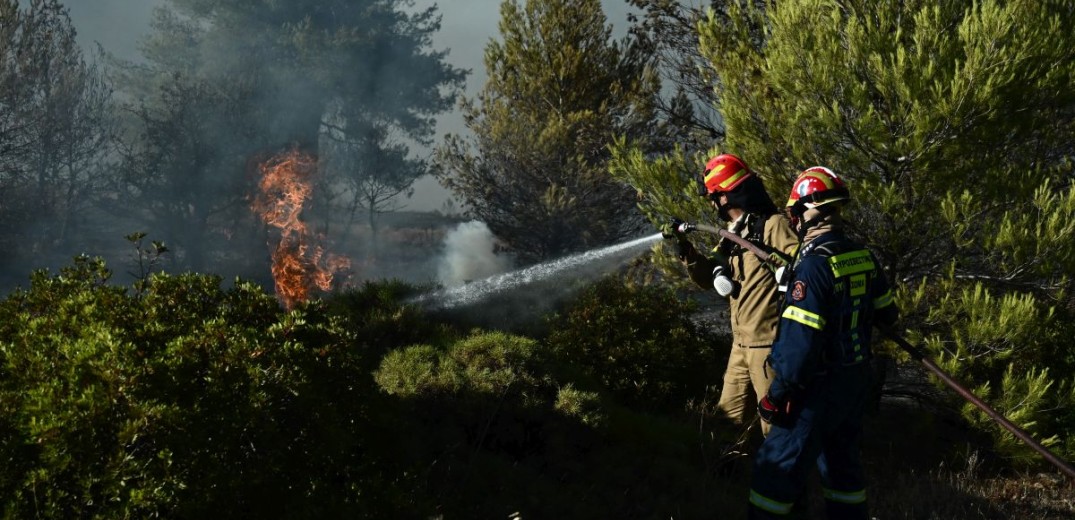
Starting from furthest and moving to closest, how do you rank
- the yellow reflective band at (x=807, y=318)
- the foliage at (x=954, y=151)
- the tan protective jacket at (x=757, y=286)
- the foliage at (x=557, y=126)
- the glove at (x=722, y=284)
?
1. the foliage at (x=557, y=126)
2. the foliage at (x=954, y=151)
3. the tan protective jacket at (x=757, y=286)
4. the glove at (x=722, y=284)
5. the yellow reflective band at (x=807, y=318)

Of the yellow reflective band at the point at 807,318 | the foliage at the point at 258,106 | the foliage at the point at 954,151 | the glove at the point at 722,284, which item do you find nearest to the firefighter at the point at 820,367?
the yellow reflective band at the point at 807,318

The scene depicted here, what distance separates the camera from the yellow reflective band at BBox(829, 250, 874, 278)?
144 inches

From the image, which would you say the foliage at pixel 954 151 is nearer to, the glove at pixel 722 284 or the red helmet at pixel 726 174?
the red helmet at pixel 726 174

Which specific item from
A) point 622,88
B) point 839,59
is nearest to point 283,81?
point 622,88

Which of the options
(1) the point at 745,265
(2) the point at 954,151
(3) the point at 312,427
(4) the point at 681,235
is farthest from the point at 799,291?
(2) the point at 954,151

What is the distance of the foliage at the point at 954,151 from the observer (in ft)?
21.3

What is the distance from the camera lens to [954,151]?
687cm

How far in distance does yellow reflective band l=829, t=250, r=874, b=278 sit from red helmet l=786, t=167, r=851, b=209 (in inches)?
11.9

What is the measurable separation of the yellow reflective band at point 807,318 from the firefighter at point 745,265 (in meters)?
0.90

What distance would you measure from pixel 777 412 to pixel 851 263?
794 millimetres

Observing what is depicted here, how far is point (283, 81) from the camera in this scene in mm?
23594

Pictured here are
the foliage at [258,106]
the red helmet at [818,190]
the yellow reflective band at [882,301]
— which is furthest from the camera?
the foliage at [258,106]

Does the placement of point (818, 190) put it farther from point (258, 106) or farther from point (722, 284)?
point (258, 106)

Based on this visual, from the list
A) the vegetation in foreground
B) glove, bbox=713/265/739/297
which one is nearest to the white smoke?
the vegetation in foreground
